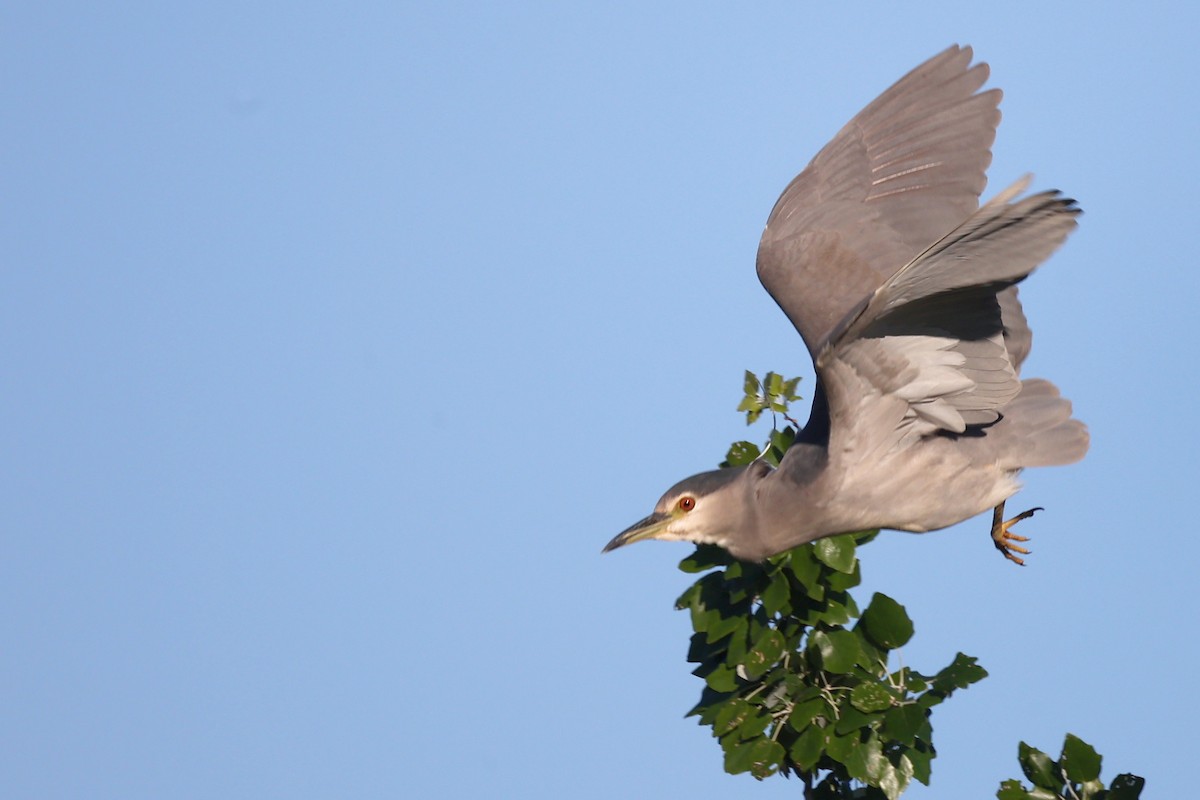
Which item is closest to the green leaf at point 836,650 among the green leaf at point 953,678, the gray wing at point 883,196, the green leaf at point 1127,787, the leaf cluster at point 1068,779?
the green leaf at point 953,678

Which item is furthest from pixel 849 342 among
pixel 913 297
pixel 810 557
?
pixel 810 557

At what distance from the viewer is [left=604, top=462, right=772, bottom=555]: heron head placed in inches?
217

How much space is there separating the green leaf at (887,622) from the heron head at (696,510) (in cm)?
78

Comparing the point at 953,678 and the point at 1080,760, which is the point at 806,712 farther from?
the point at 1080,760

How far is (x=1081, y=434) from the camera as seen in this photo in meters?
6.23

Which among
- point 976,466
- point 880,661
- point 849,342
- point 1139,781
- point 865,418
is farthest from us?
point 976,466

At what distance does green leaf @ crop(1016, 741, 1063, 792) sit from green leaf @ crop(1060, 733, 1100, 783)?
0.28 feet

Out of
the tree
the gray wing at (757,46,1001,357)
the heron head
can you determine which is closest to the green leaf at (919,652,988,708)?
the tree

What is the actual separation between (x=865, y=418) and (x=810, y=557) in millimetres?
883

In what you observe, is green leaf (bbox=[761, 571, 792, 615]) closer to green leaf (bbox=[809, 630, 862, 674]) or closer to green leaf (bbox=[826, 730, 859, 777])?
green leaf (bbox=[809, 630, 862, 674])

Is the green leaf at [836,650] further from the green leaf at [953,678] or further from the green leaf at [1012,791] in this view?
the green leaf at [1012,791]

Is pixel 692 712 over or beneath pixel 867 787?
over

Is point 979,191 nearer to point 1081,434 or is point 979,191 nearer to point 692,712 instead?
point 1081,434

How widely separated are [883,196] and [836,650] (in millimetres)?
3267
